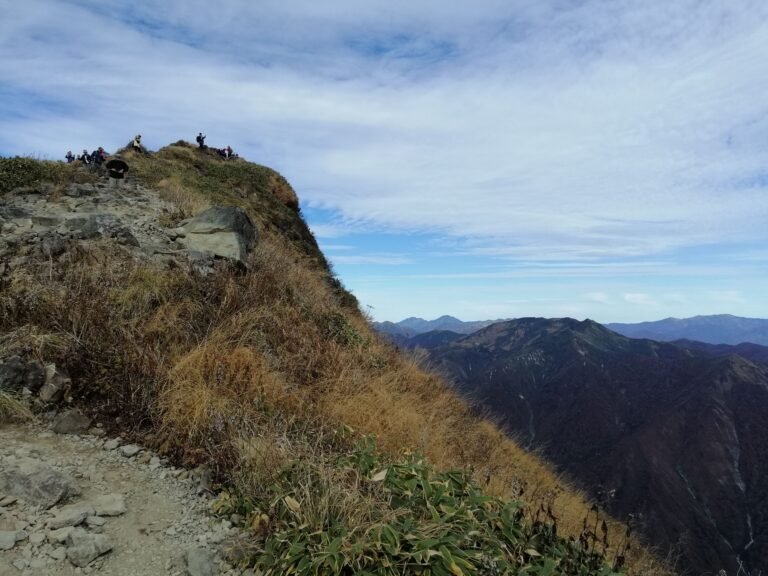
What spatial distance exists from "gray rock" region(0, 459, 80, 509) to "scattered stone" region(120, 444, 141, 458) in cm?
60

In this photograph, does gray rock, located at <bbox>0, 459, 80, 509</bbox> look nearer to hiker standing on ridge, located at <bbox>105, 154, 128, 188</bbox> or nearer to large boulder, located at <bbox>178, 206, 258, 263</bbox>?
large boulder, located at <bbox>178, 206, 258, 263</bbox>

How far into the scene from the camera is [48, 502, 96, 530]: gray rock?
3654 millimetres

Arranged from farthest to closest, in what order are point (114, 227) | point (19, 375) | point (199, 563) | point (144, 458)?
1. point (114, 227)
2. point (19, 375)
3. point (144, 458)
4. point (199, 563)

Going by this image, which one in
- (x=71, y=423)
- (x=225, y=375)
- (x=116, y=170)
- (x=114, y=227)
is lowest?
(x=71, y=423)

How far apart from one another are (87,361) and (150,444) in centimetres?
127

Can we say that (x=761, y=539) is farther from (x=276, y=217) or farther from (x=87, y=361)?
(x=87, y=361)

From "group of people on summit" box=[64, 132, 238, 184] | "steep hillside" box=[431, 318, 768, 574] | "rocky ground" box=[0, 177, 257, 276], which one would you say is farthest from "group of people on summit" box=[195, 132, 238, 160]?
"steep hillside" box=[431, 318, 768, 574]

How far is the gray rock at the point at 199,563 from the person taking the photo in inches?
137

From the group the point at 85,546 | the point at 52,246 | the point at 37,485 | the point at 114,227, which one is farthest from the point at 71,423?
the point at 114,227

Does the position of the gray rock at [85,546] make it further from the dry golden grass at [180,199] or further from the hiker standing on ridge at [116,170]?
the hiker standing on ridge at [116,170]

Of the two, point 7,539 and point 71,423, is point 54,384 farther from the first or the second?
point 7,539

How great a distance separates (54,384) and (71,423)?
20.6 inches

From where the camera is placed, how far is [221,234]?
1073cm

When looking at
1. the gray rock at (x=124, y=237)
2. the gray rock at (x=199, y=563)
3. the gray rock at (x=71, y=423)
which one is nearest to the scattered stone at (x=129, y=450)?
the gray rock at (x=71, y=423)
